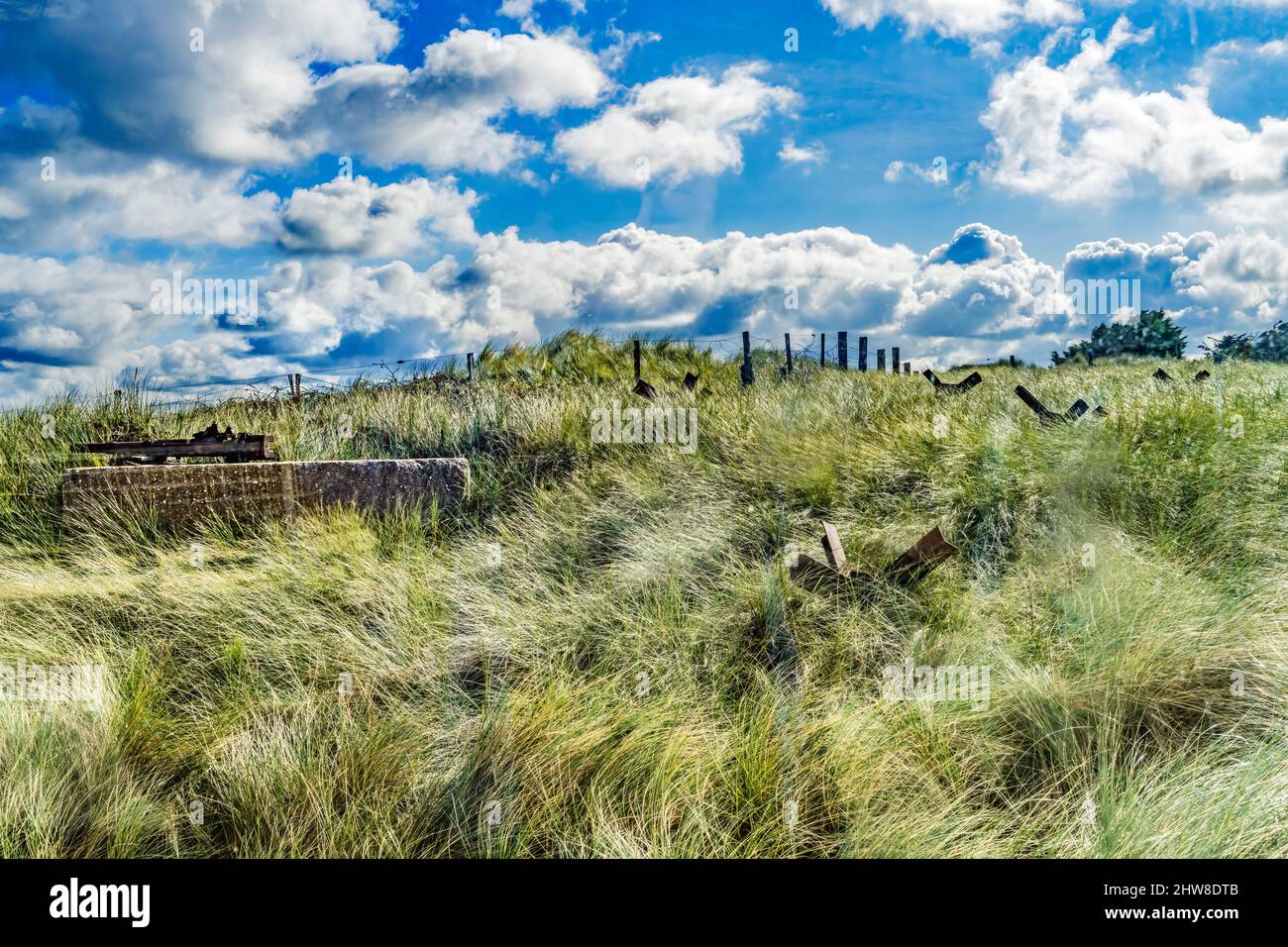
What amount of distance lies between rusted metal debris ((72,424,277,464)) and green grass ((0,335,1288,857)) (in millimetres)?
980

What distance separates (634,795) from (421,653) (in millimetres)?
1751

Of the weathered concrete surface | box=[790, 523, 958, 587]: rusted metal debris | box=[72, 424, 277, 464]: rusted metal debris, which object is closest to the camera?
box=[790, 523, 958, 587]: rusted metal debris

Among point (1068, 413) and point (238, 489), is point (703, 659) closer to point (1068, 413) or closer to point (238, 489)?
point (238, 489)

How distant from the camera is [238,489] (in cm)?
655

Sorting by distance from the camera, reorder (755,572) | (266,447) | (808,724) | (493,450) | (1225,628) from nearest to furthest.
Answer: (808,724), (1225,628), (755,572), (266,447), (493,450)

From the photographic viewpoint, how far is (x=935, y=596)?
14.0ft

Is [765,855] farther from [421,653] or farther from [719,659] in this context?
[421,653]

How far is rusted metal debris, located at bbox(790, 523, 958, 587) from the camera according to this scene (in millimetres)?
4430

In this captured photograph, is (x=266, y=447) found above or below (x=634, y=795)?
above

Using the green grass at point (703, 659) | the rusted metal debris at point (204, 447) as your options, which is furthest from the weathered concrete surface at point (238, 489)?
the rusted metal debris at point (204, 447)

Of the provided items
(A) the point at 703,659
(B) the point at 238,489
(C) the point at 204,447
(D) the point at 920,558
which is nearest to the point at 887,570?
(D) the point at 920,558

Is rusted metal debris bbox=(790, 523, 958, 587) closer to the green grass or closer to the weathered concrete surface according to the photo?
the green grass

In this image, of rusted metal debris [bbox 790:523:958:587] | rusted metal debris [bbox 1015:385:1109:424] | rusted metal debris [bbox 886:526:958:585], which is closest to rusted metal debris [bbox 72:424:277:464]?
rusted metal debris [bbox 790:523:958:587]
